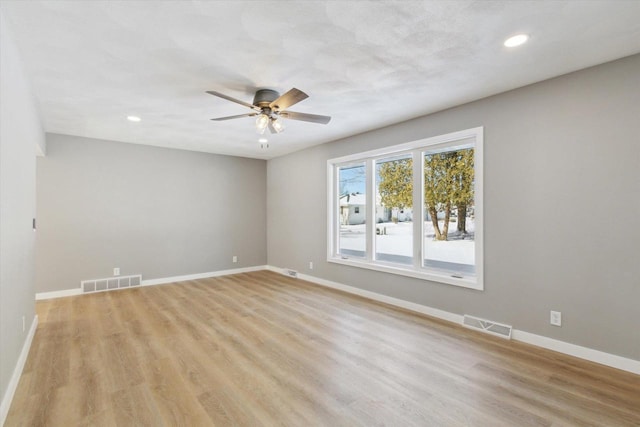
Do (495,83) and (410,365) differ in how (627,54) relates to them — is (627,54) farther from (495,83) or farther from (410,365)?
(410,365)

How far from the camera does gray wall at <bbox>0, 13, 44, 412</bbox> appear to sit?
6.55 ft

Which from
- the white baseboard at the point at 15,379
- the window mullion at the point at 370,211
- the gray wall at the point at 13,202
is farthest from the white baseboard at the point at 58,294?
the window mullion at the point at 370,211

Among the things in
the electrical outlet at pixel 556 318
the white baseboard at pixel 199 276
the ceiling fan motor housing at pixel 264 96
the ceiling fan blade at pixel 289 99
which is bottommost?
the white baseboard at pixel 199 276

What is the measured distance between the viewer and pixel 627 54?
2506 mm

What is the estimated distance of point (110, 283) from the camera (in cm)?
530

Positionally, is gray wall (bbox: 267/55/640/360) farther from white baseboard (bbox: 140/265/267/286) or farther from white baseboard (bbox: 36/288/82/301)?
white baseboard (bbox: 36/288/82/301)

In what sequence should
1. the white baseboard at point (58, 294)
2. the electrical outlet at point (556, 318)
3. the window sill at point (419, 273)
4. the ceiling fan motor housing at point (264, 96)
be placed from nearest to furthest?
the electrical outlet at point (556, 318) < the ceiling fan motor housing at point (264, 96) < the window sill at point (419, 273) < the white baseboard at point (58, 294)

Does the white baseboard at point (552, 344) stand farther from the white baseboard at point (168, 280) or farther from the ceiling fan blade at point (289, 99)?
the white baseboard at point (168, 280)

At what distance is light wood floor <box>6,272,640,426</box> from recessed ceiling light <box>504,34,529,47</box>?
8.84 ft

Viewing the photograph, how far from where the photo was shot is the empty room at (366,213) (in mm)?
2055

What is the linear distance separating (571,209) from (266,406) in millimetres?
3217

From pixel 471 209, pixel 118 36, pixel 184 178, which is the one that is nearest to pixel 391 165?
pixel 471 209

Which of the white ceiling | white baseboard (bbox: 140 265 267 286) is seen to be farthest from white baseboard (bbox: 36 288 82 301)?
the white ceiling

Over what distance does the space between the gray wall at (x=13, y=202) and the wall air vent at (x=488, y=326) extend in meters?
4.15
